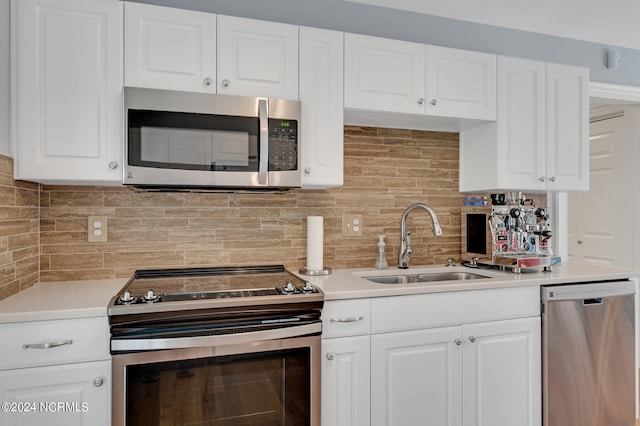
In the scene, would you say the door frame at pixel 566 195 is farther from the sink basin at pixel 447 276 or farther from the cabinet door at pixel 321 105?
the cabinet door at pixel 321 105

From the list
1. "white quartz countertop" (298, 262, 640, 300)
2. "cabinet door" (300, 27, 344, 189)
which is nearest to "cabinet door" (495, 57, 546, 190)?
"white quartz countertop" (298, 262, 640, 300)

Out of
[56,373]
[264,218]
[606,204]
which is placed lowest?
[56,373]

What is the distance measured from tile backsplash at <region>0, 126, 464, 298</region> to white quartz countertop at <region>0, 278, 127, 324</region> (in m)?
0.11

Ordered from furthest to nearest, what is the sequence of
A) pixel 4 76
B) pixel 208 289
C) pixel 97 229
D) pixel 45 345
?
pixel 97 229, pixel 208 289, pixel 4 76, pixel 45 345

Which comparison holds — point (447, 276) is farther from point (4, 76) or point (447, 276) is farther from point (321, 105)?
point (4, 76)

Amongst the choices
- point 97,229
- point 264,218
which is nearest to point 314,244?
point 264,218

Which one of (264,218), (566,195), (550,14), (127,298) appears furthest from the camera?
(566,195)

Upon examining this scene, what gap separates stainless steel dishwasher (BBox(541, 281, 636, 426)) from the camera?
2125 mm

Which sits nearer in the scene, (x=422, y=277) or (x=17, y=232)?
(x=17, y=232)

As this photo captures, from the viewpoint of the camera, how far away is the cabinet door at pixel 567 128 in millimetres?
2471

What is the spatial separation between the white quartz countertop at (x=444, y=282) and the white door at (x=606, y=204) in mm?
1311

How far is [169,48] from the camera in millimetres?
1808

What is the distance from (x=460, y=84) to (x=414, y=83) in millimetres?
292

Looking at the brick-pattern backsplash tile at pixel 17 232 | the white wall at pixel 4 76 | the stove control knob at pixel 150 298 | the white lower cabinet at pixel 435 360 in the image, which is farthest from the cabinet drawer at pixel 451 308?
the white wall at pixel 4 76
